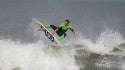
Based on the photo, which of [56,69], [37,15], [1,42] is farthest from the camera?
[37,15]

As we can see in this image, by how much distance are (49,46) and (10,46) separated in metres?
2.51

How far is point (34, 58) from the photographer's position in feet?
76.7

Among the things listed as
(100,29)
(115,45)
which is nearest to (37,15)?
(100,29)

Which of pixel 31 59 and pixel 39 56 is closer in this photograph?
pixel 31 59

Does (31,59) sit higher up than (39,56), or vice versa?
(39,56)

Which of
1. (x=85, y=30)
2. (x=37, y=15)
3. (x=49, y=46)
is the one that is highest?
(x=37, y=15)

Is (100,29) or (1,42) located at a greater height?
(100,29)

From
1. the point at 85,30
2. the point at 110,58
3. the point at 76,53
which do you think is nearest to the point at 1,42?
the point at 76,53

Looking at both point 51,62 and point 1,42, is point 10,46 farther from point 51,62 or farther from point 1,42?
point 51,62

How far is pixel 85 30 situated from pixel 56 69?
50.7 ft

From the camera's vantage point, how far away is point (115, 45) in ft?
89.7

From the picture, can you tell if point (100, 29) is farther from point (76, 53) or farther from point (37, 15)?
point (76, 53)

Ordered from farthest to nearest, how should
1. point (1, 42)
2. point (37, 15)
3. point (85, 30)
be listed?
point (37, 15), point (85, 30), point (1, 42)

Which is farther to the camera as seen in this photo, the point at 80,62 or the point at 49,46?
the point at 49,46
